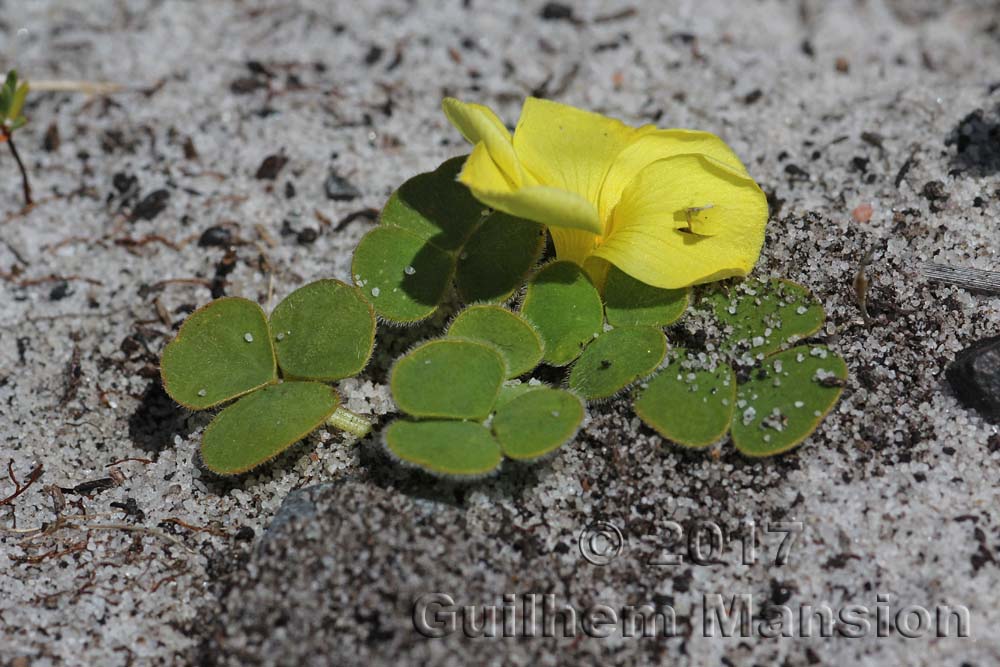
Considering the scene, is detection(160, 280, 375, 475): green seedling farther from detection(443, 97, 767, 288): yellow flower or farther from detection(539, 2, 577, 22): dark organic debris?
detection(539, 2, 577, 22): dark organic debris

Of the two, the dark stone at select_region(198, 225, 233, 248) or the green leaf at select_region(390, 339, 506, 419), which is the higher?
the green leaf at select_region(390, 339, 506, 419)

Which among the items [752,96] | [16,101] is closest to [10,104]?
[16,101]

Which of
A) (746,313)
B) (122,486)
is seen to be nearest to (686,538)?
(746,313)

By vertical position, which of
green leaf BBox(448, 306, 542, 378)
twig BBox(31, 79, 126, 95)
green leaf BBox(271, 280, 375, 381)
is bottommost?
twig BBox(31, 79, 126, 95)

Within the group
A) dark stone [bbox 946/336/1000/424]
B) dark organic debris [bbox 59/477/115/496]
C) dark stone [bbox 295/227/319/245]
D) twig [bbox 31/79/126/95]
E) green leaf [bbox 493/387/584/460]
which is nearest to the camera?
green leaf [bbox 493/387/584/460]

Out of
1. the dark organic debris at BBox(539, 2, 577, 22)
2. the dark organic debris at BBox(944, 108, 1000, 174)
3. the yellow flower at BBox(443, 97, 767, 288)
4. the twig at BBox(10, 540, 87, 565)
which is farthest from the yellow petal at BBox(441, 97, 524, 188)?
the dark organic debris at BBox(539, 2, 577, 22)

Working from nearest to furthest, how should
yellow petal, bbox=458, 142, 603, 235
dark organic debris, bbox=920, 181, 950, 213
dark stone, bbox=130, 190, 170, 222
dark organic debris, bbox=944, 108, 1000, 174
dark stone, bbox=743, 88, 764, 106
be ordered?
yellow petal, bbox=458, 142, 603, 235
dark organic debris, bbox=920, 181, 950, 213
dark organic debris, bbox=944, 108, 1000, 174
dark stone, bbox=130, 190, 170, 222
dark stone, bbox=743, 88, 764, 106

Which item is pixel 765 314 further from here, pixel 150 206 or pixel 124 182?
pixel 124 182

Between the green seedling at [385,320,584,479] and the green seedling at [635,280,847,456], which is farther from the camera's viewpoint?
the green seedling at [635,280,847,456]
